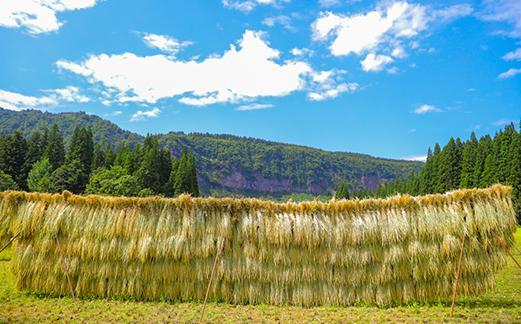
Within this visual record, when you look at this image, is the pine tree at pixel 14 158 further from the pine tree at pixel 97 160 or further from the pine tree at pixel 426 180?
the pine tree at pixel 426 180

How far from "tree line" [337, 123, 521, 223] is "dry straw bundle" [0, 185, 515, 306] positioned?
37.8m

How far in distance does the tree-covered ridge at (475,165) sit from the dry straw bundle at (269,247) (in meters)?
42.5

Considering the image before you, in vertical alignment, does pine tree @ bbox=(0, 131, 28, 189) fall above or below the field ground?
above

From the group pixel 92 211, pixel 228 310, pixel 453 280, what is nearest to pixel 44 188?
pixel 92 211

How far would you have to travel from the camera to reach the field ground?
801 cm

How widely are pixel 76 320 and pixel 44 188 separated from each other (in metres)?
48.3

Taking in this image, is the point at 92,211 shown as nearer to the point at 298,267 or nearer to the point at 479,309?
the point at 298,267

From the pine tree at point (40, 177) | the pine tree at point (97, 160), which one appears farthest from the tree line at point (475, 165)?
the pine tree at point (40, 177)

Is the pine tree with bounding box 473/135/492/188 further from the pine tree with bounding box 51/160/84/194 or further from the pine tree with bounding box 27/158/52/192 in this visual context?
the pine tree with bounding box 27/158/52/192

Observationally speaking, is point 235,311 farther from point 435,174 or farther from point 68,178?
point 435,174

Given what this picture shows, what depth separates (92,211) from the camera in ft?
33.0

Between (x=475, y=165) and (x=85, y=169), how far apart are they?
64.2 metres

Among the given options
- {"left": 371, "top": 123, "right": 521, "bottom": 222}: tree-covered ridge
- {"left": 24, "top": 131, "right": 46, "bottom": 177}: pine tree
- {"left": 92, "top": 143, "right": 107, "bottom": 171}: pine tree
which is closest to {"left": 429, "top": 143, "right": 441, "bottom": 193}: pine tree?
{"left": 371, "top": 123, "right": 521, "bottom": 222}: tree-covered ridge

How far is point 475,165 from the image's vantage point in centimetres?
5719
